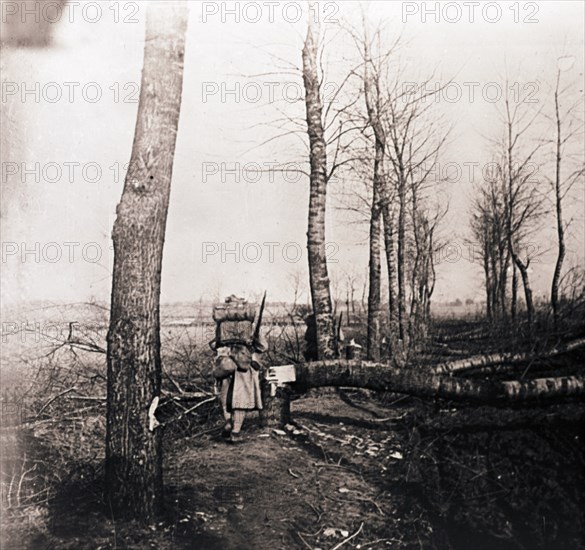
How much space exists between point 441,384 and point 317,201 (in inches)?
87.5

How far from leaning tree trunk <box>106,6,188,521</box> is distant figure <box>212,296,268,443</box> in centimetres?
125

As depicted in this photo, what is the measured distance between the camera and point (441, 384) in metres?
3.92

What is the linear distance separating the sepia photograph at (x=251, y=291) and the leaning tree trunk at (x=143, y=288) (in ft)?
0.05

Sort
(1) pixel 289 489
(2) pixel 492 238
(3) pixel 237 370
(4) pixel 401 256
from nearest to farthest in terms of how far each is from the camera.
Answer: (1) pixel 289 489 < (3) pixel 237 370 < (2) pixel 492 238 < (4) pixel 401 256

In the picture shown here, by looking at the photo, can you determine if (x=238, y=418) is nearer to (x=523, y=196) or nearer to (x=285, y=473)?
(x=285, y=473)

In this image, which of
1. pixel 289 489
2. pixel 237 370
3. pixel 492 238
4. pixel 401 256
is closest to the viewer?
pixel 289 489

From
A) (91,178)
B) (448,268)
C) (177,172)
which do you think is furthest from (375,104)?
(91,178)

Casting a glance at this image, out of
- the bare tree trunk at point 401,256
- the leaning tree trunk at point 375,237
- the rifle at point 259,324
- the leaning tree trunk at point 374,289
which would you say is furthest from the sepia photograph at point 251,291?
the bare tree trunk at point 401,256

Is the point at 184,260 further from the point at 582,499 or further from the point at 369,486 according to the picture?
the point at 582,499

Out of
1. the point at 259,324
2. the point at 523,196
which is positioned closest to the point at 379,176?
the point at 523,196

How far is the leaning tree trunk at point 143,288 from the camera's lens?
11.1 feet

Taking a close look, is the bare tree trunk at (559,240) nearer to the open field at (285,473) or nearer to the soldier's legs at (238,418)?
the open field at (285,473)

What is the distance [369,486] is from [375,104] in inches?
166

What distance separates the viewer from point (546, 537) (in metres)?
3.46
